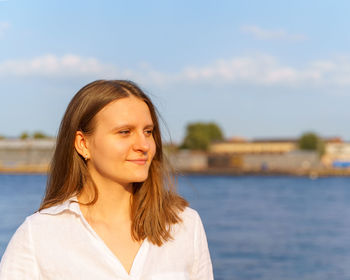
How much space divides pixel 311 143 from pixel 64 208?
85742mm

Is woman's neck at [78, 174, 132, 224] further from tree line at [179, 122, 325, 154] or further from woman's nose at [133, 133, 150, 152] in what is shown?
tree line at [179, 122, 325, 154]

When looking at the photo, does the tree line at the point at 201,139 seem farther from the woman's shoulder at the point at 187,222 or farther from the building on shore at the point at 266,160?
the woman's shoulder at the point at 187,222

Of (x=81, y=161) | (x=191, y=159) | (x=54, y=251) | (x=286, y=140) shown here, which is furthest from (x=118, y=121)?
(x=286, y=140)

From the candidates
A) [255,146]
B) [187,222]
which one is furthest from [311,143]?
[187,222]

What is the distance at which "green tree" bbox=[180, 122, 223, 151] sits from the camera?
84938 millimetres

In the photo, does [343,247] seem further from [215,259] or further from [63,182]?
[63,182]

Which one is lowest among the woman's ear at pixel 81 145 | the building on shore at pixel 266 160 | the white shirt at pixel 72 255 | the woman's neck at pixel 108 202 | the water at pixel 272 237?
the building on shore at pixel 266 160

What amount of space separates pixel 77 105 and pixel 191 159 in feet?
253

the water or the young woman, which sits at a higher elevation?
the young woman

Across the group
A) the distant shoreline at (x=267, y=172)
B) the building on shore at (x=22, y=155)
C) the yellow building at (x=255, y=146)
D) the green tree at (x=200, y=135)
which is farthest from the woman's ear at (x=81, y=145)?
the yellow building at (x=255, y=146)

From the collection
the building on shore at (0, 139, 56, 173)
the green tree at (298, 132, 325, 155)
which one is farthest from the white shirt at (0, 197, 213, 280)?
the green tree at (298, 132, 325, 155)

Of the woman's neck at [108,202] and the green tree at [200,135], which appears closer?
the woman's neck at [108,202]

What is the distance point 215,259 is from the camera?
15289mm

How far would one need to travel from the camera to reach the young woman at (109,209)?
146 cm
